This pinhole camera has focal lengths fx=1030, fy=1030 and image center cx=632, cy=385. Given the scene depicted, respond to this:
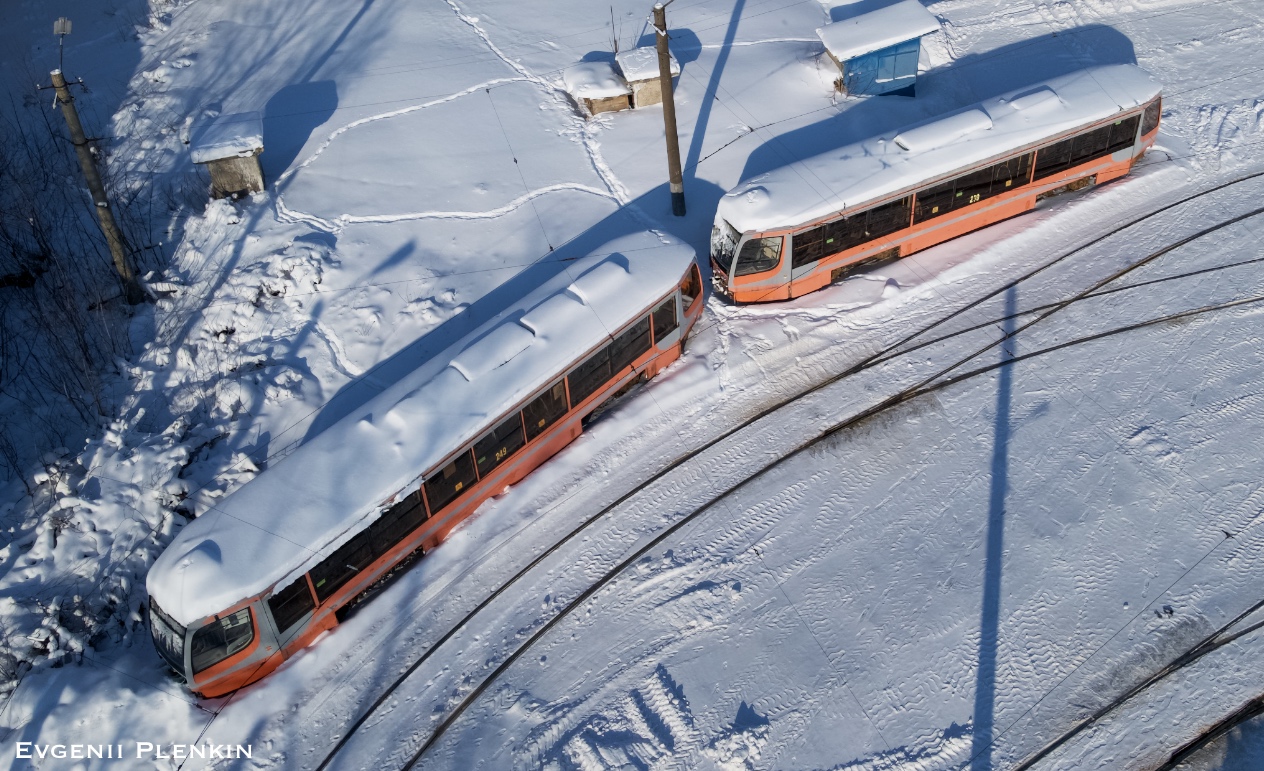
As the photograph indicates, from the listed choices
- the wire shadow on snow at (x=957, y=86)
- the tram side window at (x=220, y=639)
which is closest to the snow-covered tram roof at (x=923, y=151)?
the wire shadow on snow at (x=957, y=86)

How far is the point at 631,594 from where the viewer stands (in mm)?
16859

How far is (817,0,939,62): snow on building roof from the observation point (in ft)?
86.1

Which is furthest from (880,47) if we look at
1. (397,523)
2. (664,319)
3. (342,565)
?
(342,565)

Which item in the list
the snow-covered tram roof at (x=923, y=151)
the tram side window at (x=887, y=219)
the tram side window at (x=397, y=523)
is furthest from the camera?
the tram side window at (x=887, y=219)

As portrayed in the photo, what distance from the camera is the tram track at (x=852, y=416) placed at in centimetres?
1594

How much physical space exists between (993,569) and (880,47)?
15.0m

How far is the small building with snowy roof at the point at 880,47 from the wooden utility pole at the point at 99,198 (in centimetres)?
1754

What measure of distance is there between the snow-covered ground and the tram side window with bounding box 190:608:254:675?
1154mm

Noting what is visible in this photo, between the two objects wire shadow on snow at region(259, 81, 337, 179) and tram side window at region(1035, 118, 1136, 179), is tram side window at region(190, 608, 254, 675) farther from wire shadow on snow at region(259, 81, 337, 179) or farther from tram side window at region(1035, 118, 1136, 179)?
tram side window at region(1035, 118, 1136, 179)

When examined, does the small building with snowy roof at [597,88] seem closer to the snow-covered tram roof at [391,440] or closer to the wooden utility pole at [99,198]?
the snow-covered tram roof at [391,440]

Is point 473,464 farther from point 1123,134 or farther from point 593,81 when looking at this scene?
point 1123,134

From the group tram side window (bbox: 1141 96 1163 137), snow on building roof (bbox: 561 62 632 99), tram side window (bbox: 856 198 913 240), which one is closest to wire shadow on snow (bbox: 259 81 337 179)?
snow on building roof (bbox: 561 62 632 99)

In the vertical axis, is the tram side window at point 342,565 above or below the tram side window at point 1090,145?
below

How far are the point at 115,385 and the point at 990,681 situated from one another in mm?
17719
